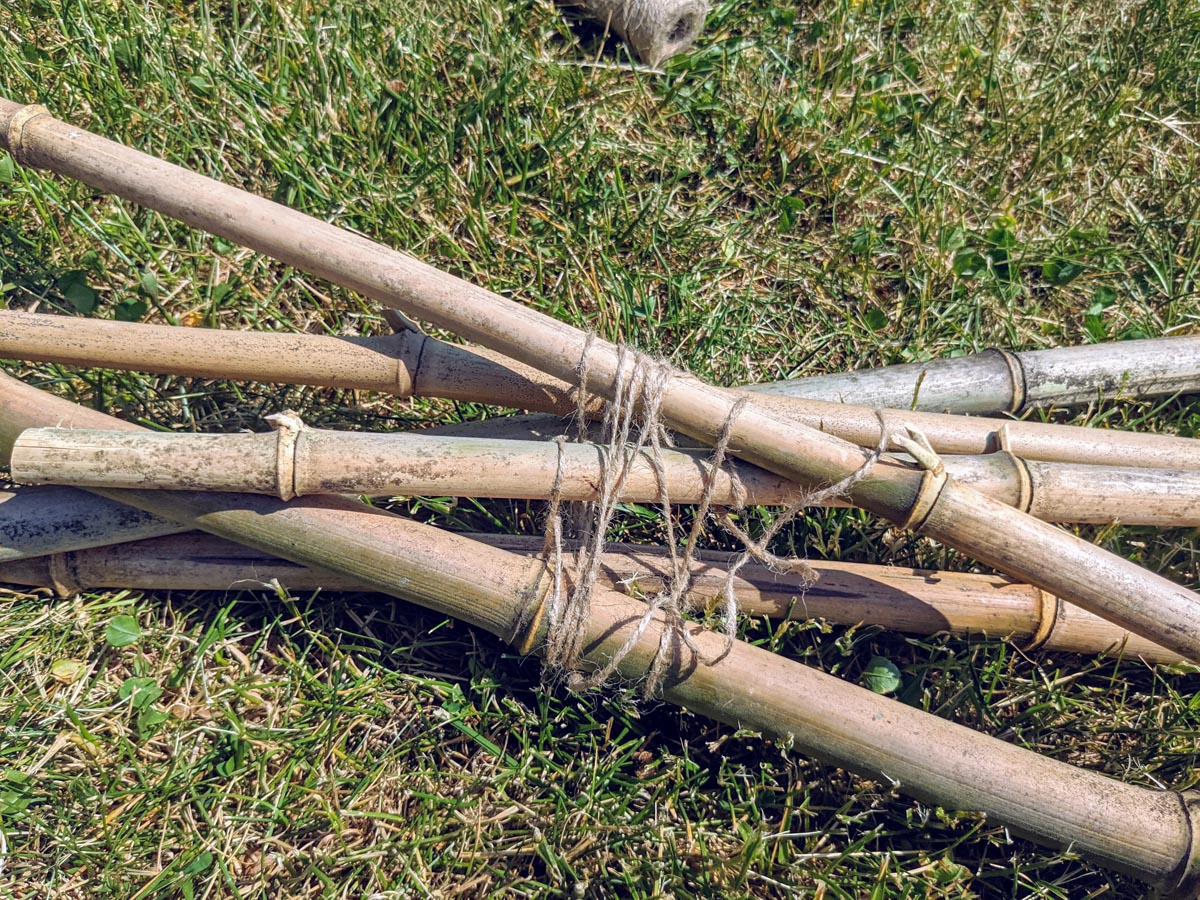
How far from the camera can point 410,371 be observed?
2141 millimetres

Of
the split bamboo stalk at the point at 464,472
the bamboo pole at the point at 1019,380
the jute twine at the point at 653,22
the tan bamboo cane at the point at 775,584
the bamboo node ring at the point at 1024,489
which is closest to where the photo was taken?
the split bamboo stalk at the point at 464,472

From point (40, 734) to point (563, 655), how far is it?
128 centimetres

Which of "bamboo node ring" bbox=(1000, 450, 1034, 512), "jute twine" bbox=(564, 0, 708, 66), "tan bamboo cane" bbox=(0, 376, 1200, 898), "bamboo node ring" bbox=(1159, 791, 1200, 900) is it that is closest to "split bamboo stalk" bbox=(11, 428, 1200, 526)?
"bamboo node ring" bbox=(1000, 450, 1034, 512)

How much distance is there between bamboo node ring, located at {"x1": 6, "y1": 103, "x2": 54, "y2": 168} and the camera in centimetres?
209

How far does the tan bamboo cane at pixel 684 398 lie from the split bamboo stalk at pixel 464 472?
0.13m

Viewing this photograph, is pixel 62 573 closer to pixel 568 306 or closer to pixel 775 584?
pixel 568 306

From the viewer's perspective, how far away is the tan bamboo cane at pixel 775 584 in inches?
85.7

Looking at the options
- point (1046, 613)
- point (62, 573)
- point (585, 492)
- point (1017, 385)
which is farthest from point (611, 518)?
point (62, 573)

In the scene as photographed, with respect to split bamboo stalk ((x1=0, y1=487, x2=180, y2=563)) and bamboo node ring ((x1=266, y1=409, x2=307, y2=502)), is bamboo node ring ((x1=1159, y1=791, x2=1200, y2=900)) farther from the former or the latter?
split bamboo stalk ((x1=0, y1=487, x2=180, y2=563))

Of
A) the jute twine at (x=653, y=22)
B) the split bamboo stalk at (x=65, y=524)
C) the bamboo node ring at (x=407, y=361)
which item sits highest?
the jute twine at (x=653, y=22)

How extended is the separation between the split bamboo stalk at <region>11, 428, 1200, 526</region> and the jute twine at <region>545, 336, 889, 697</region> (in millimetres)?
30

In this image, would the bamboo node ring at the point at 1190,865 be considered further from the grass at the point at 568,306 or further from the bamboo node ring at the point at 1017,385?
the bamboo node ring at the point at 1017,385

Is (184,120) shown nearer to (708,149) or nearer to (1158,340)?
(708,149)

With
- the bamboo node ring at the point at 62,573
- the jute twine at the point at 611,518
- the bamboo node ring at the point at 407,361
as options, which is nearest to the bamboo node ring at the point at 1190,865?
the jute twine at the point at 611,518
